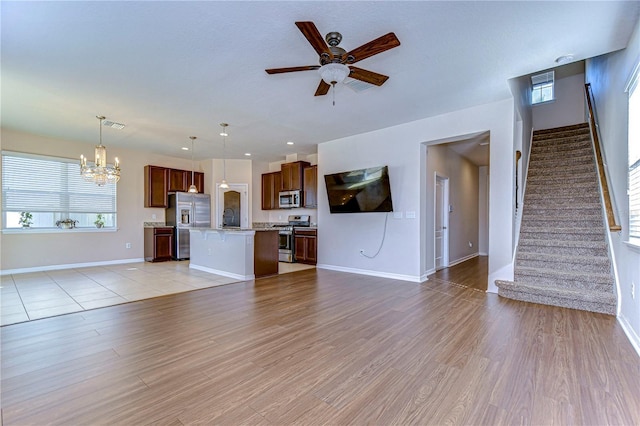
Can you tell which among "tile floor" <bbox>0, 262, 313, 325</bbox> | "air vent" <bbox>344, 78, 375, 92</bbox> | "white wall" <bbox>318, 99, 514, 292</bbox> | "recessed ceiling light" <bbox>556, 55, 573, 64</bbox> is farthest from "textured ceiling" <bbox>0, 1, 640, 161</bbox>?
"tile floor" <bbox>0, 262, 313, 325</bbox>

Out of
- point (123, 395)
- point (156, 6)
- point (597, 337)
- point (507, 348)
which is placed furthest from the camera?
point (597, 337)

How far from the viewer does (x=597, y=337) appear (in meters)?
2.68

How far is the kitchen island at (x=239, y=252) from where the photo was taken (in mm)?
5184

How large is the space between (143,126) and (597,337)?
7003 mm

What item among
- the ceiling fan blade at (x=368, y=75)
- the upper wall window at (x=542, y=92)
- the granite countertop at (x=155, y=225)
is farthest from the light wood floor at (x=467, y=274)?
the granite countertop at (x=155, y=225)

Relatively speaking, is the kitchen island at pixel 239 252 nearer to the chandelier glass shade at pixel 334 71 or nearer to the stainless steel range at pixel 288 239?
the stainless steel range at pixel 288 239

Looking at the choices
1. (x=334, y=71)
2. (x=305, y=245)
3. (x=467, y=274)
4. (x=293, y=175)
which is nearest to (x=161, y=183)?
(x=293, y=175)

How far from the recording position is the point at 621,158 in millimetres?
3248

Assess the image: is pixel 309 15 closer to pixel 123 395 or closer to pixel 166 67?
pixel 166 67

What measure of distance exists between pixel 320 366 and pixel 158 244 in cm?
653

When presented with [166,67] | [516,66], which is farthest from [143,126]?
[516,66]

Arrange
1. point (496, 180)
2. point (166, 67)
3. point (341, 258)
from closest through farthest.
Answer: point (166, 67)
point (496, 180)
point (341, 258)

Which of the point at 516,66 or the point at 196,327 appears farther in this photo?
the point at 516,66

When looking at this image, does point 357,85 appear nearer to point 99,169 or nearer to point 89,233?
point 99,169
